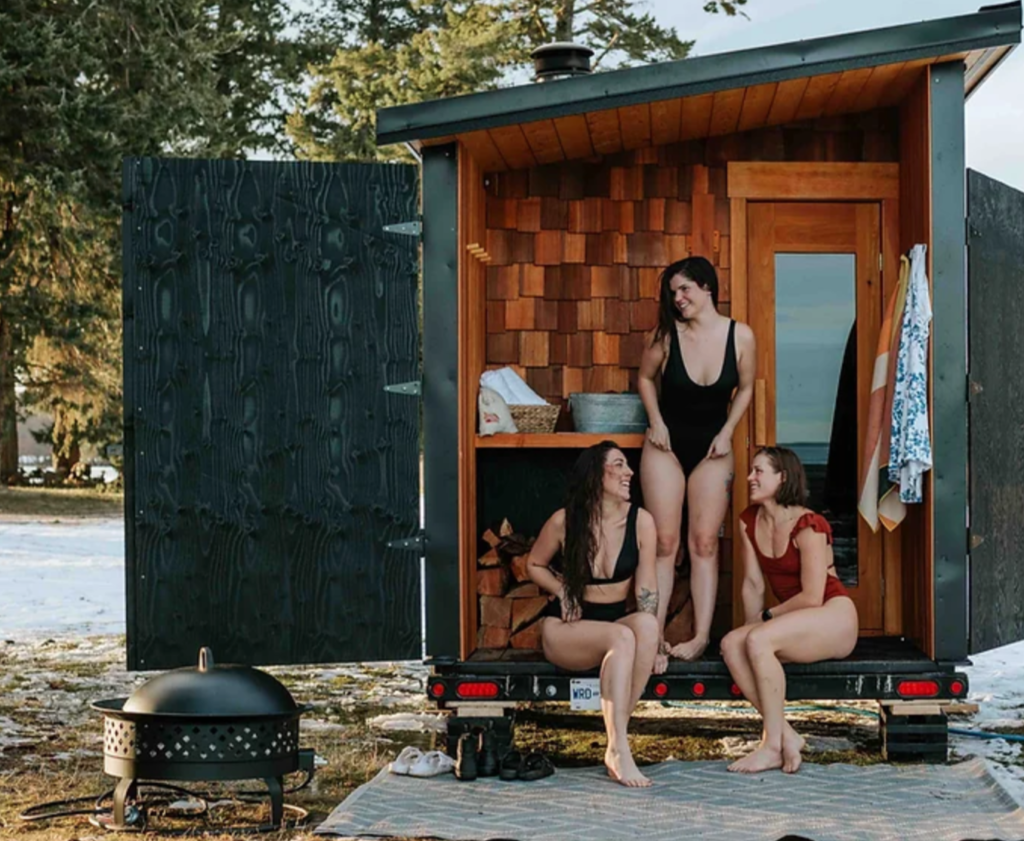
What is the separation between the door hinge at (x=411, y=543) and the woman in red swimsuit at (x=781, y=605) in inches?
48.9

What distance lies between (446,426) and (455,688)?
3.38 ft

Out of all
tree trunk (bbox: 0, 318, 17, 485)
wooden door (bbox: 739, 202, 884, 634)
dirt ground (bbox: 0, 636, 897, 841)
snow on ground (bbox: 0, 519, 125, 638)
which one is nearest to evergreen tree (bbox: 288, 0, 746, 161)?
tree trunk (bbox: 0, 318, 17, 485)

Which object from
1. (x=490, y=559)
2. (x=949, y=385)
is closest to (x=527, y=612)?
(x=490, y=559)

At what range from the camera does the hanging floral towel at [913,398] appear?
6027 millimetres

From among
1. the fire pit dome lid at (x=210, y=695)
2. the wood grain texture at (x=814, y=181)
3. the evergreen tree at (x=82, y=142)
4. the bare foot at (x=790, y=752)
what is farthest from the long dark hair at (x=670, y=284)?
the evergreen tree at (x=82, y=142)

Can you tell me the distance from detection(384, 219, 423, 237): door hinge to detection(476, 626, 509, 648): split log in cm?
178

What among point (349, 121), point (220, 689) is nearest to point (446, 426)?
point (220, 689)

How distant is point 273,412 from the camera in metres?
6.18

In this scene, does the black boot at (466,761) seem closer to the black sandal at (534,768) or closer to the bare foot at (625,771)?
the black sandal at (534,768)

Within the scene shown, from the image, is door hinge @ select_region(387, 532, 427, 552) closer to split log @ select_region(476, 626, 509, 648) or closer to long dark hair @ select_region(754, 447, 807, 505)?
split log @ select_region(476, 626, 509, 648)

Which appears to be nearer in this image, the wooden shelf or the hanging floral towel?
the hanging floral towel

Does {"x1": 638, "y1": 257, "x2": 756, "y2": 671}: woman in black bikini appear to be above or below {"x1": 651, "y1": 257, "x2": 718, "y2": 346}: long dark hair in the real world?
below

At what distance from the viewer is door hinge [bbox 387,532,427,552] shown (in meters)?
6.10

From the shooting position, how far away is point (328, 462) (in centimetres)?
618
